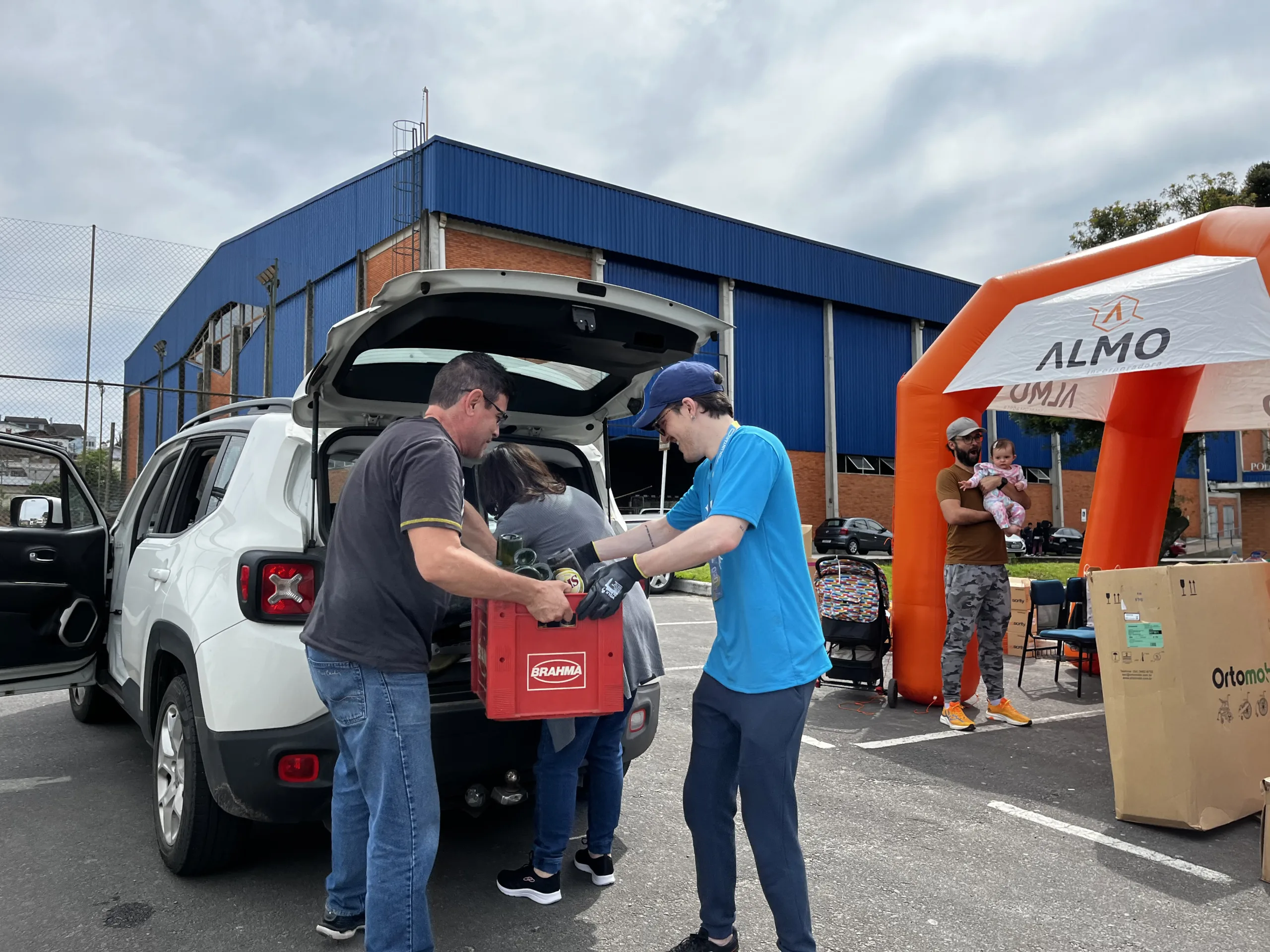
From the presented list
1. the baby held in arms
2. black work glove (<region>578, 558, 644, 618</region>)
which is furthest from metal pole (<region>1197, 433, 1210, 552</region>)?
black work glove (<region>578, 558, 644, 618</region>)

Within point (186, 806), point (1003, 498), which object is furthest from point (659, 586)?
point (186, 806)

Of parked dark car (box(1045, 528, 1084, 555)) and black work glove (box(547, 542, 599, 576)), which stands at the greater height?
black work glove (box(547, 542, 599, 576))

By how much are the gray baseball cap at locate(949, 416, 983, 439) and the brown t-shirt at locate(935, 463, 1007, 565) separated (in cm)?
23

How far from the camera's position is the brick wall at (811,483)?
102ft

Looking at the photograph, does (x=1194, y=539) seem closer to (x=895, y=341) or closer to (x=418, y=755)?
(x=895, y=341)

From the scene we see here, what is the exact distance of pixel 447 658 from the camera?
121 inches

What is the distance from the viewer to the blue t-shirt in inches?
96.8

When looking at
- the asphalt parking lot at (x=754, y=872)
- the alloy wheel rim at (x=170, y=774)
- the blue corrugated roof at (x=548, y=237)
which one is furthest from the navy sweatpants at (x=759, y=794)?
the blue corrugated roof at (x=548, y=237)

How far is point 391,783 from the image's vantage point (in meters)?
2.36

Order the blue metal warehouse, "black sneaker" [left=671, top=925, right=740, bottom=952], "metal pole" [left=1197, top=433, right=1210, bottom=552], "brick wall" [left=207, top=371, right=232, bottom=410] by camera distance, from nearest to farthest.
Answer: "black sneaker" [left=671, top=925, right=740, bottom=952] < the blue metal warehouse < "brick wall" [left=207, top=371, right=232, bottom=410] < "metal pole" [left=1197, top=433, right=1210, bottom=552]

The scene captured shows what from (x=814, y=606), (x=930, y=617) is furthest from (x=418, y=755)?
(x=930, y=617)

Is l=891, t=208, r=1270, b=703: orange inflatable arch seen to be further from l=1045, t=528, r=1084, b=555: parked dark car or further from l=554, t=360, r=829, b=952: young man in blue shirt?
l=1045, t=528, r=1084, b=555: parked dark car

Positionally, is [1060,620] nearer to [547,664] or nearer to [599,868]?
[599,868]

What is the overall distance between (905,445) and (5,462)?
574cm
